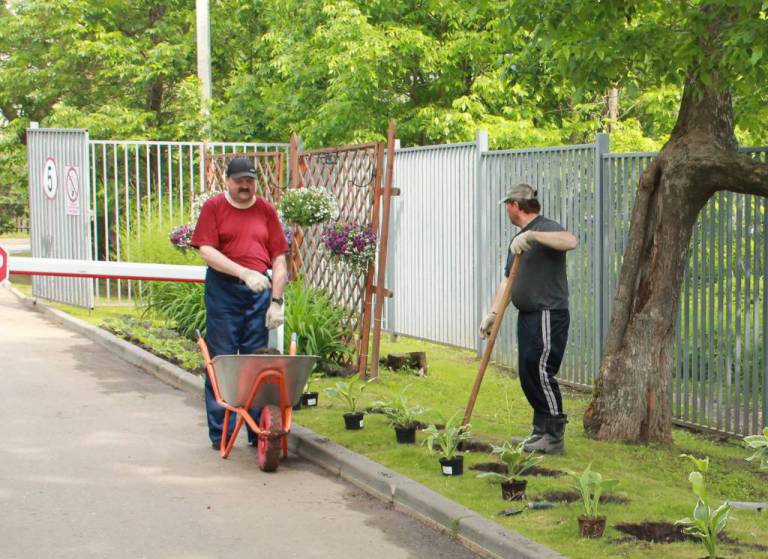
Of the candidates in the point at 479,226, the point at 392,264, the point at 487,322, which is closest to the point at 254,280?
the point at 487,322

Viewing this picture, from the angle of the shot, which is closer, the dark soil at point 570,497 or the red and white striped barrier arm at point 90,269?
the dark soil at point 570,497

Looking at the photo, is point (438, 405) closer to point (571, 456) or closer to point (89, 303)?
point (571, 456)

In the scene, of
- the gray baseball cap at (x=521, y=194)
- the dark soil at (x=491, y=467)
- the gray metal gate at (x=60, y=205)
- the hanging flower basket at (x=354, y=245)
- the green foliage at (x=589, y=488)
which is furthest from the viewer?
the gray metal gate at (x=60, y=205)

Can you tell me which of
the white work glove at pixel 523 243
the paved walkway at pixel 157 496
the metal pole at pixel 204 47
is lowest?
the paved walkway at pixel 157 496

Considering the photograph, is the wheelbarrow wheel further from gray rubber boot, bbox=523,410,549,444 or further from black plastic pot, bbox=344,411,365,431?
gray rubber boot, bbox=523,410,549,444

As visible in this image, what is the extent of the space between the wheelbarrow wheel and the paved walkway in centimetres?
11

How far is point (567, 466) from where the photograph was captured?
7.78 meters

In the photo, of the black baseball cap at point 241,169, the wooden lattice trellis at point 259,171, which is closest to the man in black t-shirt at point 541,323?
the black baseball cap at point 241,169

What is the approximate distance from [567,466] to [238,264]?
2.65 metres

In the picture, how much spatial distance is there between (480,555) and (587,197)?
580 cm

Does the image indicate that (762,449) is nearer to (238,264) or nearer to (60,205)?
(238,264)

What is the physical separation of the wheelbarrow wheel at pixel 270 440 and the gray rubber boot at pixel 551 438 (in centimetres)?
164

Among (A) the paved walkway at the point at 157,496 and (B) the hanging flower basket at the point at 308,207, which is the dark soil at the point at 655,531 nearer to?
(A) the paved walkway at the point at 157,496

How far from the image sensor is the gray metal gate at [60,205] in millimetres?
18453
